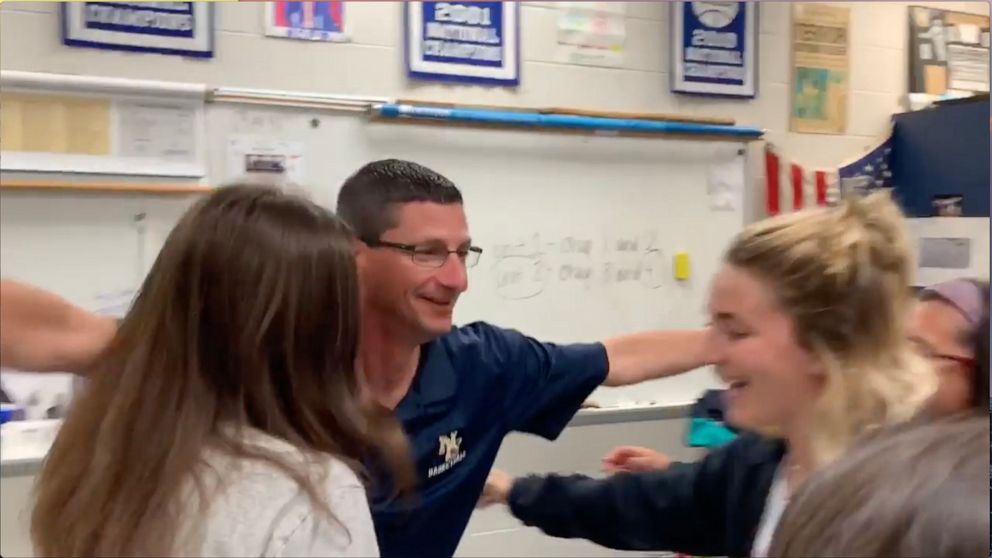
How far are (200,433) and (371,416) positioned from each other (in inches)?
10.3

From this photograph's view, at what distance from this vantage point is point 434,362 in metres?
1.54

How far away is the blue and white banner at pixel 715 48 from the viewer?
8.82ft

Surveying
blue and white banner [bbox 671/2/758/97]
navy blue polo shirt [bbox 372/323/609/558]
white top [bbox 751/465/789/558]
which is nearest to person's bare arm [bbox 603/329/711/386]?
navy blue polo shirt [bbox 372/323/609/558]

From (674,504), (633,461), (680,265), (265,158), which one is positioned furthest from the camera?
(680,265)

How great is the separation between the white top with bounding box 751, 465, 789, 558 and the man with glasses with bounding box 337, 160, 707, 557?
48 cm

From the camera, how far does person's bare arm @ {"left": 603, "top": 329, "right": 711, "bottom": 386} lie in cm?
174

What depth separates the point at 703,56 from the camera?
2.70 meters

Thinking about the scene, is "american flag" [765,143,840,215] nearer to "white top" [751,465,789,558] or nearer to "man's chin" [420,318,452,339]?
"man's chin" [420,318,452,339]

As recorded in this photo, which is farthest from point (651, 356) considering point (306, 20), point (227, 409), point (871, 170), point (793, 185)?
point (871, 170)

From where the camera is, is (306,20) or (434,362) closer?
(434,362)

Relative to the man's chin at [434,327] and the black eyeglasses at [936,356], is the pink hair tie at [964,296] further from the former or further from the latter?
the man's chin at [434,327]

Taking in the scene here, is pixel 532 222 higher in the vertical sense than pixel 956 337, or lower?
higher

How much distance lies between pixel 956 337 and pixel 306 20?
5.20ft

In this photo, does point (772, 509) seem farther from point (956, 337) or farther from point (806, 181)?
point (806, 181)
